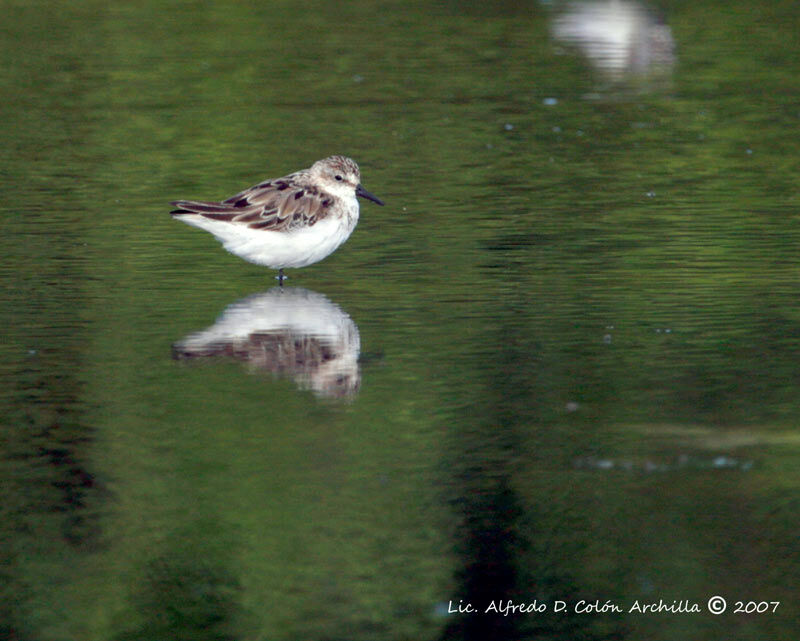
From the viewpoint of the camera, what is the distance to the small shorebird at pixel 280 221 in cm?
1202

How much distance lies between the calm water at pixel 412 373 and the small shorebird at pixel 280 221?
0.30m

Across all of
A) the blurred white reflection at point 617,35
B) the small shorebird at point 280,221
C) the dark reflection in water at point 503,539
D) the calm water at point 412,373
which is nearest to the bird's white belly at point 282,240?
the small shorebird at point 280,221

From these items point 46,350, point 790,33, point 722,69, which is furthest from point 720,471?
point 790,33

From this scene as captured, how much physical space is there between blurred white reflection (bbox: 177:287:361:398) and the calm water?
31mm

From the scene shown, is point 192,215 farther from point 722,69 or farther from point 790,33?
point 790,33

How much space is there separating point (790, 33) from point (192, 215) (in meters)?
15.3

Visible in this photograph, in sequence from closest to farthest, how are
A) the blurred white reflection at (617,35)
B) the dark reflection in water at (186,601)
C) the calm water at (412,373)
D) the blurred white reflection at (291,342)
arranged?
the dark reflection in water at (186,601) < the calm water at (412,373) < the blurred white reflection at (291,342) < the blurred white reflection at (617,35)

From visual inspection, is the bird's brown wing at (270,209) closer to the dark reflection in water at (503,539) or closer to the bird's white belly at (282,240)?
the bird's white belly at (282,240)

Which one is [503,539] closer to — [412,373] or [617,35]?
[412,373]

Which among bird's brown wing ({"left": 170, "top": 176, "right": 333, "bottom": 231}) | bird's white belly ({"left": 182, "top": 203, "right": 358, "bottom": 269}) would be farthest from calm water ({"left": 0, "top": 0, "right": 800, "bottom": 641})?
bird's brown wing ({"left": 170, "top": 176, "right": 333, "bottom": 231})

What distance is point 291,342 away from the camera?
34.2 ft

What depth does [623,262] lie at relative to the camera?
12523 mm

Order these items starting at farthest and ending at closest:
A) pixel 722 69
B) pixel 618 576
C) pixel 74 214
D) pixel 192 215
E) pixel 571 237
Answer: pixel 722 69
pixel 74 214
pixel 571 237
pixel 192 215
pixel 618 576

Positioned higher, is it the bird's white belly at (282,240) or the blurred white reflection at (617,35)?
the bird's white belly at (282,240)
